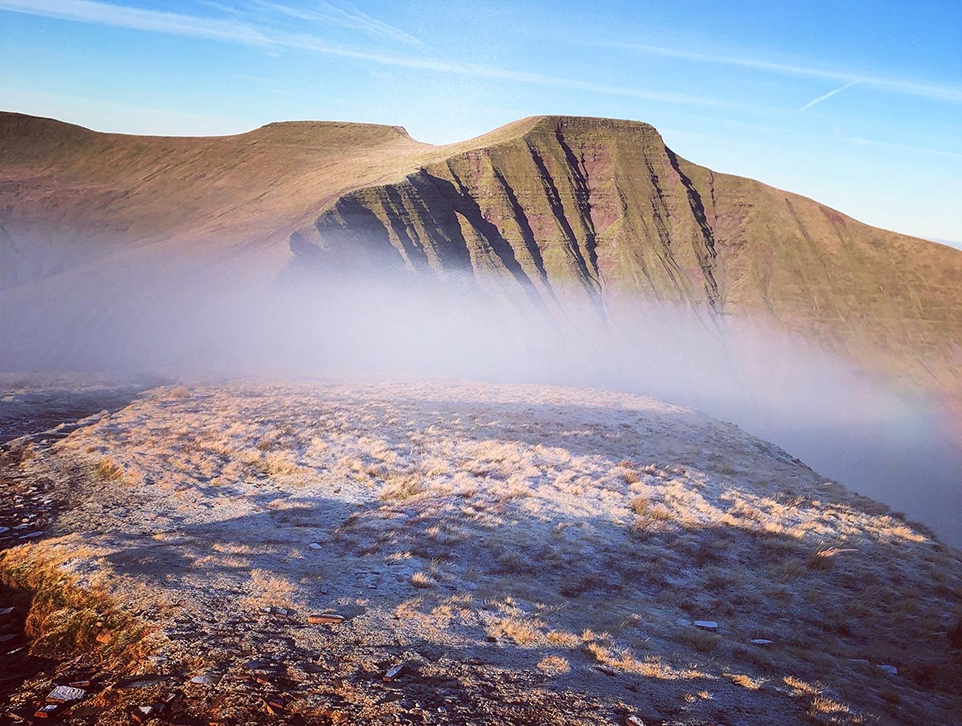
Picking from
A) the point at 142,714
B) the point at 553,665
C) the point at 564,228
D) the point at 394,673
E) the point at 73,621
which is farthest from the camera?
the point at 564,228

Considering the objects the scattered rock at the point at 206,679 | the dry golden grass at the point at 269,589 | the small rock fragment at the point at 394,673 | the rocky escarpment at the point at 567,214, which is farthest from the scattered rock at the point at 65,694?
the rocky escarpment at the point at 567,214

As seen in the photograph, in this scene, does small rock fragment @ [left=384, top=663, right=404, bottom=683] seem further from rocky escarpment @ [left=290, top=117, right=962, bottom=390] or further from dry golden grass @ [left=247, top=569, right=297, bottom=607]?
rocky escarpment @ [left=290, top=117, right=962, bottom=390]

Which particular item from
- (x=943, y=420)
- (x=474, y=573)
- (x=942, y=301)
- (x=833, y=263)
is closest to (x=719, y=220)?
(x=833, y=263)

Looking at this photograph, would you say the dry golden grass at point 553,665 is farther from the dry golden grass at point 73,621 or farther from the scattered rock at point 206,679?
the dry golden grass at point 73,621

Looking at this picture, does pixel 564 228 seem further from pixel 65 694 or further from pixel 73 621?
pixel 65 694

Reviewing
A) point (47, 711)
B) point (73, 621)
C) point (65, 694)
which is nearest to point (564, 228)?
point (73, 621)

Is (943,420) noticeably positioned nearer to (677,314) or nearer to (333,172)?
(677,314)
